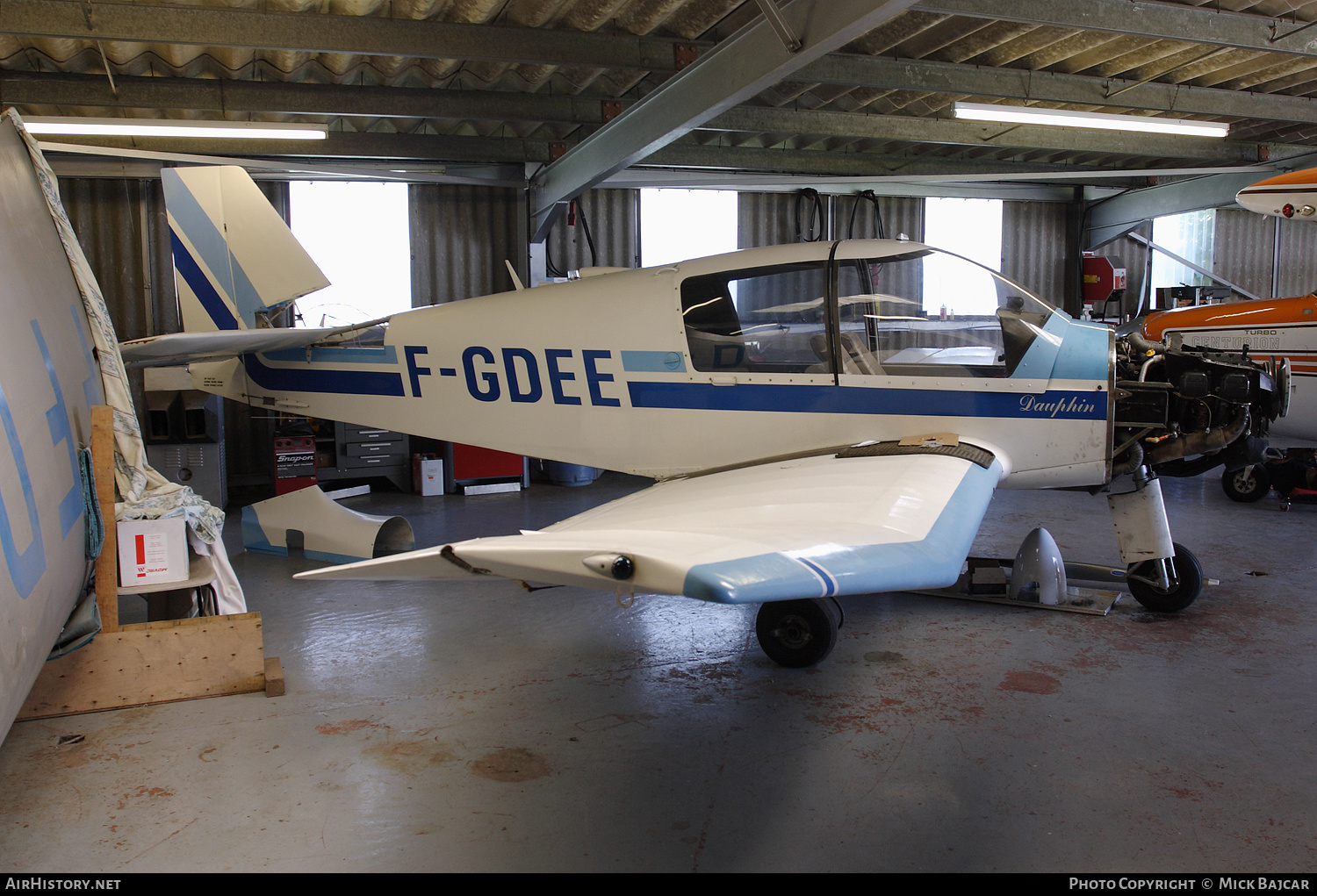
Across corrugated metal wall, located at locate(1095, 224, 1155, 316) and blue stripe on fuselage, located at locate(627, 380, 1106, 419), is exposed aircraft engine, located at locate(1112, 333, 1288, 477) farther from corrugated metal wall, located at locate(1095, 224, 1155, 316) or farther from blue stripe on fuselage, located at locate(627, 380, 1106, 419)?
corrugated metal wall, located at locate(1095, 224, 1155, 316)

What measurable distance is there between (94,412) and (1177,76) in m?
9.05

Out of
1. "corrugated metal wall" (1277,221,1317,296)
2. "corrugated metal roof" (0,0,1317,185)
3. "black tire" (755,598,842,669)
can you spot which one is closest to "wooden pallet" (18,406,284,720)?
"black tire" (755,598,842,669)

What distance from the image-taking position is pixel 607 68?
653 centimetres

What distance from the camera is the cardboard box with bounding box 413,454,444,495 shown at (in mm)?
8727

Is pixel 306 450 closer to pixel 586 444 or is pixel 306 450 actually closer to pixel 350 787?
pixel 586 444

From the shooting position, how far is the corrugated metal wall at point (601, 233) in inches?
412

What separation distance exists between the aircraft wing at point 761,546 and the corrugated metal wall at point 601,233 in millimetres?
7811

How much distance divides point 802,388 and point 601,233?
7171 millimetres

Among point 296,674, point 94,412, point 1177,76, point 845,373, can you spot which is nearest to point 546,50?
point 845,373

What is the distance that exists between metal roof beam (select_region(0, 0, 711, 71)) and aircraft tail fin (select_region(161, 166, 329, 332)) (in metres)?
0.90

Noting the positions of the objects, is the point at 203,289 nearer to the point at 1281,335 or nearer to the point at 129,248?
the point at 129,248

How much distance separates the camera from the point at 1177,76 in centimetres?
778

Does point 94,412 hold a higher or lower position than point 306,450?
higher

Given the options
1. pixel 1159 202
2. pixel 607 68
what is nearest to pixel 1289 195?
pixel 1159 202
